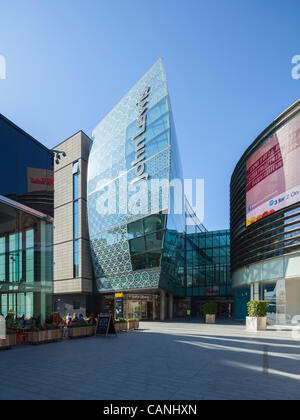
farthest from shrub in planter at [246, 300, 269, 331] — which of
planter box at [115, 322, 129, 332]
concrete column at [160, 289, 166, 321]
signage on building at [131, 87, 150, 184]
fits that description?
concrete column at [160, 289, 166, 321]

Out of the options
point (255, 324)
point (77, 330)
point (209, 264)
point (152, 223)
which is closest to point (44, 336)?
point (77, 330)

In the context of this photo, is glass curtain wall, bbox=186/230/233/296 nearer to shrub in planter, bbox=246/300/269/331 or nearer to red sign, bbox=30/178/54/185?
shrub in planter, bbox=246/300/269/331

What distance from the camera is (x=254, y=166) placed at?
121ft

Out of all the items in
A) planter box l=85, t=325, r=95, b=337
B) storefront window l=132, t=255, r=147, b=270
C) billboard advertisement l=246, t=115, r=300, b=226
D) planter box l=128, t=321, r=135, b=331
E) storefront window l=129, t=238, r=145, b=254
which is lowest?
planter box l=128, t=321, r=135, b=331

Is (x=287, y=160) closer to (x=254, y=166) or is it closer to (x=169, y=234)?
(x=254, y=166)

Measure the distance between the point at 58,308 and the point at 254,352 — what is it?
45065 mm

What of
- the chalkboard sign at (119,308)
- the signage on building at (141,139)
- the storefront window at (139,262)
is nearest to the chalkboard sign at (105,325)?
the chalkboard sign at (119,308)

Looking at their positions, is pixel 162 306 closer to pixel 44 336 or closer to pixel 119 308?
pixel 119 308

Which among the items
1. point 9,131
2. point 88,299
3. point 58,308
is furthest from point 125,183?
point 9,131

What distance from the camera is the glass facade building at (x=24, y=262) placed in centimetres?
2006

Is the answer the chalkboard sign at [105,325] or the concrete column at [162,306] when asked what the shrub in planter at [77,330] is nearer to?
the chalkboard sign at [105,325]

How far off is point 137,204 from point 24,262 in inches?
932

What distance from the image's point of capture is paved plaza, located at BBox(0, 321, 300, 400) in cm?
784

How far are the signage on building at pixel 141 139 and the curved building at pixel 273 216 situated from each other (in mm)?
11798
